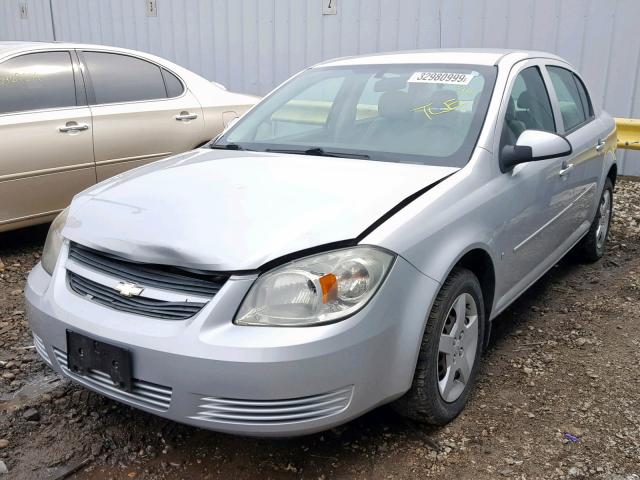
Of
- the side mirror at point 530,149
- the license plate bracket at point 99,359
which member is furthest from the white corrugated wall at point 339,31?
the license plate bracket at point 99,359

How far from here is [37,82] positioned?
4797 mm

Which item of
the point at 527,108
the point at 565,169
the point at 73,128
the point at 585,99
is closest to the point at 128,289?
the point at 527,108

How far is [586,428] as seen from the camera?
274 cm

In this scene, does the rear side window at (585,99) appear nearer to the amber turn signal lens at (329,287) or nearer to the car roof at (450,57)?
the car roof at (450,57)

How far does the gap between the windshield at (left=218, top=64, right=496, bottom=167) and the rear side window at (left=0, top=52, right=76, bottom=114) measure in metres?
1.90

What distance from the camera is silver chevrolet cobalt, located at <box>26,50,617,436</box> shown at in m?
2.13

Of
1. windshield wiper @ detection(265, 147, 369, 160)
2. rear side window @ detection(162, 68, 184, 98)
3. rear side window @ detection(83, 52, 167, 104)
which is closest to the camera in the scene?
windshield wiper @ detection(265, 147, 369, 160)

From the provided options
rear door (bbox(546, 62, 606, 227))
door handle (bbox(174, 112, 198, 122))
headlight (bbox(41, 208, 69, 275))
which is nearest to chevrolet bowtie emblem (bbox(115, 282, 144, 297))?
headlight (bbox(41, 208, 69, 275))

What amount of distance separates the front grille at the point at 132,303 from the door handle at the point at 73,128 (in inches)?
103

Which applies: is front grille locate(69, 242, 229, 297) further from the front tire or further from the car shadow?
the car shadow

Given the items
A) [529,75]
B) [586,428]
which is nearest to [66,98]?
[529,75]

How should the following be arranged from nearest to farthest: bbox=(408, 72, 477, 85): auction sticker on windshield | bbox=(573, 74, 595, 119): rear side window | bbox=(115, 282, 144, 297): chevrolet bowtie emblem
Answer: bbox=(115, 282, 144, 297): chevrolet bowtie emblem
bbox=(408, 72, 477, 85): auction sticker on windshield
bbox=(573, 74, 595, 119): rear side window

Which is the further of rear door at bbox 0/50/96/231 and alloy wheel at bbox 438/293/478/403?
rear door at bbox 0/50/96/231

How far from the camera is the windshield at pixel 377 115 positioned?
3.05 metres
